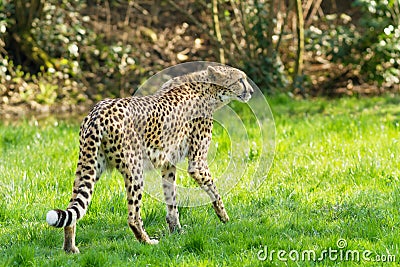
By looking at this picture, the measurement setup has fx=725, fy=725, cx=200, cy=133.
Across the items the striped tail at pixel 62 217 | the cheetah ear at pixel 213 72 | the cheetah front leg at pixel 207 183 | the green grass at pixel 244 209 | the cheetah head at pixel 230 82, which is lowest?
the green grass at pixel 244 209

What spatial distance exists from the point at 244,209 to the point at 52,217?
204 centimetres

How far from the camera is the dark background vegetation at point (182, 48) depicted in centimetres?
1128

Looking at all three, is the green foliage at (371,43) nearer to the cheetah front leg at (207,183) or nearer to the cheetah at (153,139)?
the cheetah at (153,139)

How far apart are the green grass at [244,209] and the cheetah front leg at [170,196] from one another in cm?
8

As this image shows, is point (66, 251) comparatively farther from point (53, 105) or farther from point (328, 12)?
point (328, 12)

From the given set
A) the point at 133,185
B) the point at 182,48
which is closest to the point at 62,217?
the point at 133,185

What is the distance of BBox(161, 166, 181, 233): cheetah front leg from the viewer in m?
5.50

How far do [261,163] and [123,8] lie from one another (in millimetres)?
7505

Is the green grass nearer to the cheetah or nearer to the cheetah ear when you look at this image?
the cheetah

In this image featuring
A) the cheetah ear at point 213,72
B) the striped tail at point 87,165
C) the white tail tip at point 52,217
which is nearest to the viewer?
the white tail tip at point 52,217

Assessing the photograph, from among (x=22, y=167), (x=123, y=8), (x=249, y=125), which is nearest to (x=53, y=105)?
(x=123, y=8)

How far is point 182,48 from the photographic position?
525 inches

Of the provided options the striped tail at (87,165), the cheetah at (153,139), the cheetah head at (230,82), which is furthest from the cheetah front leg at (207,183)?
the striped tail at (87,165)

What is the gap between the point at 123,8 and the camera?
45.1ft
